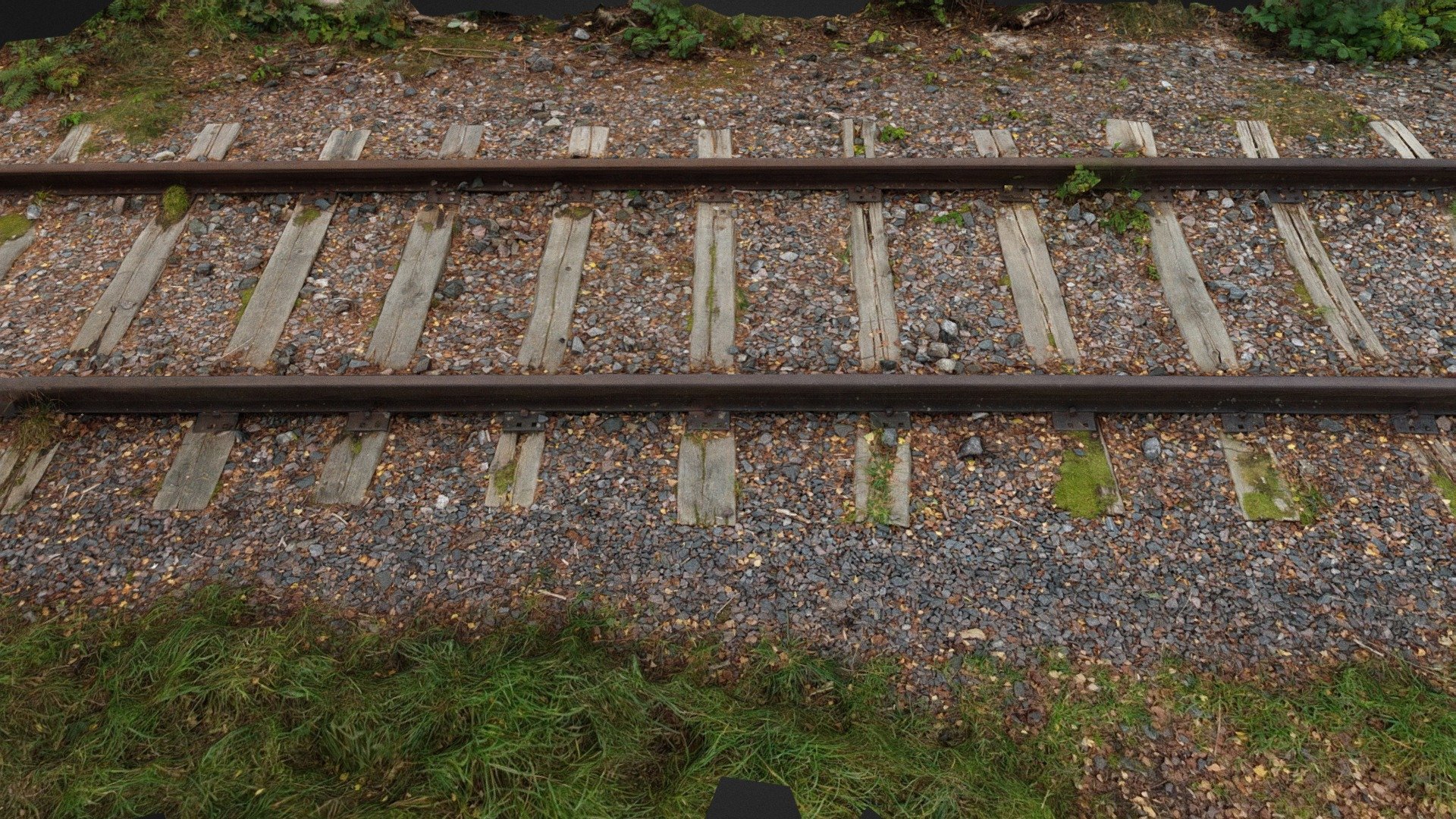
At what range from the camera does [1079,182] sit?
527 cm

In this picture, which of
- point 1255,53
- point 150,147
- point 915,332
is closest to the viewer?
point 915,332

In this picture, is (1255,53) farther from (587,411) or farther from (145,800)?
(145,800)

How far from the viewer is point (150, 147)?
19.2 feet

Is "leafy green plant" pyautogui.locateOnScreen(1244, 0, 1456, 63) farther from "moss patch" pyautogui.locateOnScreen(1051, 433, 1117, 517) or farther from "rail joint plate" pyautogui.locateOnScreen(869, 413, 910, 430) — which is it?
"rail joint plate" pyautogui.locateOnScreen(869, 413, 910, 430)

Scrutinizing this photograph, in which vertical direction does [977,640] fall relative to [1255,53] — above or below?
below

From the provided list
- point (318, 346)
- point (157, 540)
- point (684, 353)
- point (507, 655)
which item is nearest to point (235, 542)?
point (157, 540)

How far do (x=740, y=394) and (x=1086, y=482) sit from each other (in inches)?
68.4

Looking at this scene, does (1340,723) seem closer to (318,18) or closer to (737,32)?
(737,32)

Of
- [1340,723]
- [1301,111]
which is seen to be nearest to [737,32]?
[1301,111]

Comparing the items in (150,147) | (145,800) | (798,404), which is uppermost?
(150,147)

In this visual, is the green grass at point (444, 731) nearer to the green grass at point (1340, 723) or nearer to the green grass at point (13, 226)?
the green grass at point (1340, 723)

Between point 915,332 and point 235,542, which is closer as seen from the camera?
point 235,542

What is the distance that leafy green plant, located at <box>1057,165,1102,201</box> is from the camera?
527 cm

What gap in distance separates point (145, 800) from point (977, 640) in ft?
10.8
